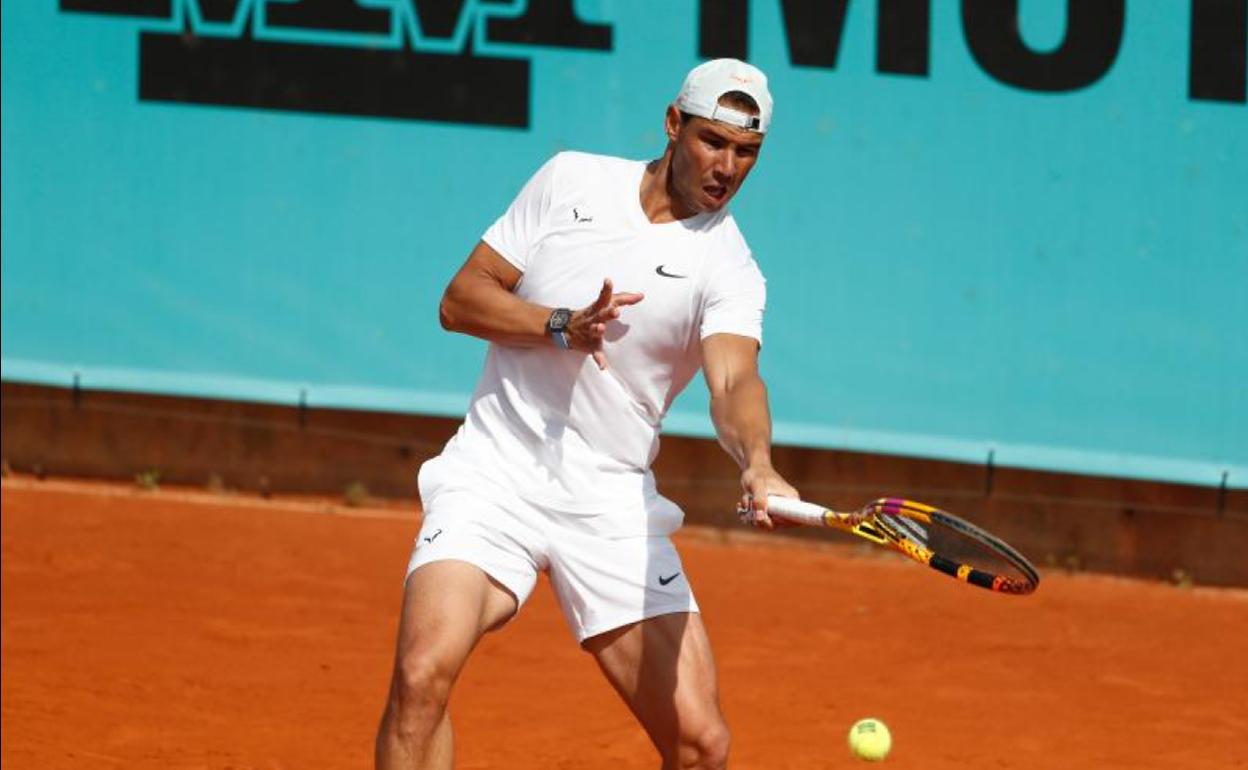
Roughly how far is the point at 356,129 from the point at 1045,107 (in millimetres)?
3277

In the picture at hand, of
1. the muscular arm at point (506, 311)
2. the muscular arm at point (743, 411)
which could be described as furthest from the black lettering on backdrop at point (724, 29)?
the muscular arm at point (743, 411)

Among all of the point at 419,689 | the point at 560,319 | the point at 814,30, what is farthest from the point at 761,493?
the point at 814,30

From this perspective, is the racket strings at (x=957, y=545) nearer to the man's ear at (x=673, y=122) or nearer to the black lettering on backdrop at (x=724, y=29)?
the man's ear at (x=673, y=122)

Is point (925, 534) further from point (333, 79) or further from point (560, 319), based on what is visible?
point (333, 79)

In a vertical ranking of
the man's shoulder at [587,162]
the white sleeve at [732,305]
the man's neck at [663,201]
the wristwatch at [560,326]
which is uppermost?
the man's shoulder at [587,162]

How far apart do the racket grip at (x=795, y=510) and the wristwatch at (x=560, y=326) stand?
2.26ft

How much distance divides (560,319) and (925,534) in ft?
3.21

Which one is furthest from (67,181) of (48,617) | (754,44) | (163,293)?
(754,44)

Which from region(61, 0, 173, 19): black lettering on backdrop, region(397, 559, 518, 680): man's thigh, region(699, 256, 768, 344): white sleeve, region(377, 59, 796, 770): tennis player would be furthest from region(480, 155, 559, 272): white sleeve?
region(61, 0, 173, 19): black lettering on backdrop

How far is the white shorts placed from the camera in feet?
16.1

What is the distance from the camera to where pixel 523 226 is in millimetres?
5188

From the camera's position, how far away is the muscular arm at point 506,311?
4758 millimetres

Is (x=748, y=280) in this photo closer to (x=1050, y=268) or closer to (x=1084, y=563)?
(x=1050, y=268)

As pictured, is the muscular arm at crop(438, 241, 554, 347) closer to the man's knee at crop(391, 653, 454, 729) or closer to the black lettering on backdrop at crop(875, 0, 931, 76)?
the man's knee at crop(391, 653, 454, 729)
